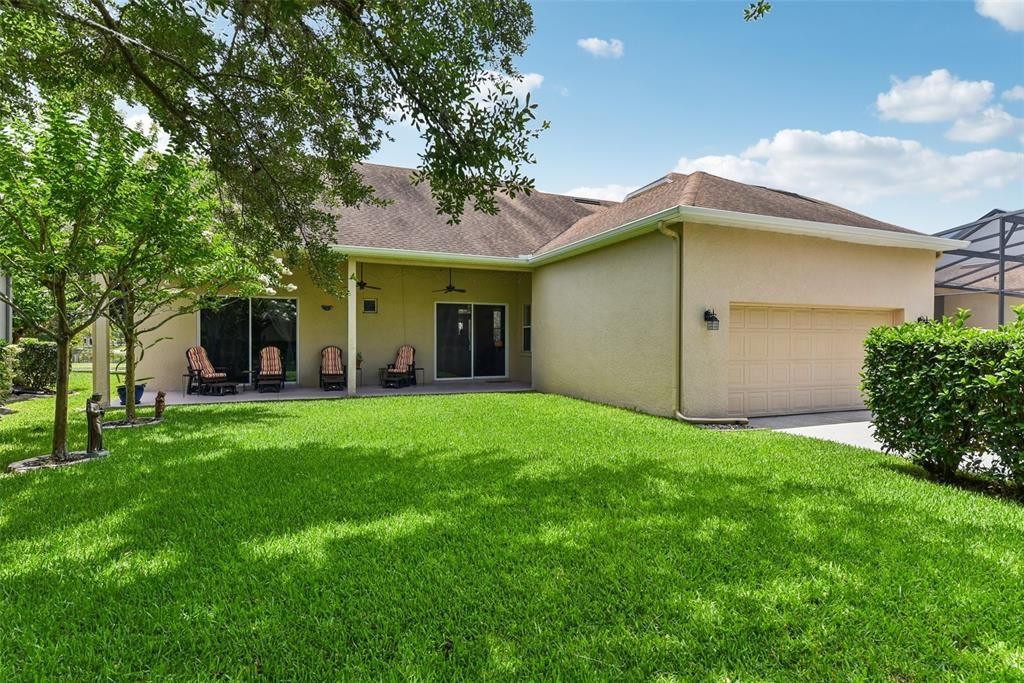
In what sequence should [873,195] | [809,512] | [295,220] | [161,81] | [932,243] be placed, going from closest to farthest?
[809,512] → [161,81] → [295,220] → [932,243] → [873,195]

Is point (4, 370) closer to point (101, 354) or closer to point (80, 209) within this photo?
point (101, 354)

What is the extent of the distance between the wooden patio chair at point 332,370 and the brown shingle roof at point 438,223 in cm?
291

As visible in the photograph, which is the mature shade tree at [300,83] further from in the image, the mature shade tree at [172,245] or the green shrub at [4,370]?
the green shrub at [4,370]

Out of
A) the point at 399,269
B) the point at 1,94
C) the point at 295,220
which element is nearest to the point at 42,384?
the point at 1,94

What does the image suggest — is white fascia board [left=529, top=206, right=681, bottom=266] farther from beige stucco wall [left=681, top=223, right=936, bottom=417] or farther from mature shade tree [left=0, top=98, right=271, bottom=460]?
mature shade tree [left=0, top=98, right=271, bottom=460]

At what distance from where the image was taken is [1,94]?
6754mm

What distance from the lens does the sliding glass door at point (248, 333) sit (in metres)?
11.7

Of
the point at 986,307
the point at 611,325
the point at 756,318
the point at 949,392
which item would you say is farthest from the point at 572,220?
the point at 986,307

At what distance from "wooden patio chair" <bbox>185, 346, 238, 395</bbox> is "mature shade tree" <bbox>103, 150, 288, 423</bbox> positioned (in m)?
2.34

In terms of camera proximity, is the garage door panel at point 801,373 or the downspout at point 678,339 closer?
the downspout at point 678,339

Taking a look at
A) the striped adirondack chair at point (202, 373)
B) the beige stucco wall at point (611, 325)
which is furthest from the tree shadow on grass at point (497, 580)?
the striped adirondack chair at point (202, 373)

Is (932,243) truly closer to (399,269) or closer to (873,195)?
(873,195)

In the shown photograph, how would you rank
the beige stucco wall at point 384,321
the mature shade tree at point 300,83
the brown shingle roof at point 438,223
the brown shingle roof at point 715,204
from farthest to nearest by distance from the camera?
the beige stucco wall at point 384,321, the brown shingle roof at point 438,223, the brown shingle roof at point 715,204, the mature shade tree at point 300,83

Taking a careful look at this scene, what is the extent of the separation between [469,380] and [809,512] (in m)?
10.7
